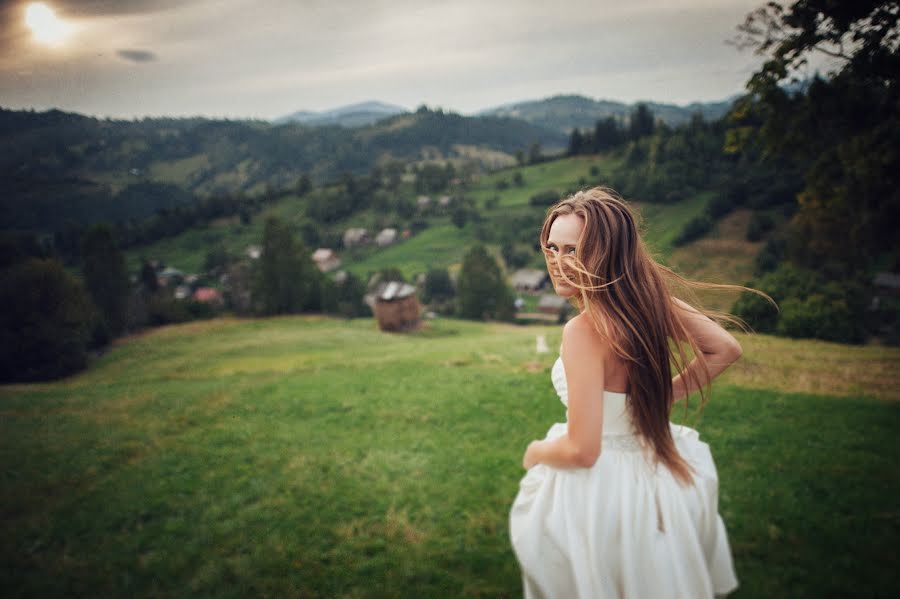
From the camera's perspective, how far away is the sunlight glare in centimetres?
841

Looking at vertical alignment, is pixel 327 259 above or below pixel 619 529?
below

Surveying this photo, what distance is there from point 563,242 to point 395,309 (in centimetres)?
3893

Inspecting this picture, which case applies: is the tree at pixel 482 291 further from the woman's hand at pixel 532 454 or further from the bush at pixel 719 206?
the woman's hand at pixel 532 454

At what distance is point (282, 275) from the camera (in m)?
46.9

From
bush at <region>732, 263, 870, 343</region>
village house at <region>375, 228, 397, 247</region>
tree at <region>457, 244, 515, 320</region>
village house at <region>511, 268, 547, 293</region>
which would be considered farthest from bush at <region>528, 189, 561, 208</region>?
bush at <region>732, 263, 870, 343</region>

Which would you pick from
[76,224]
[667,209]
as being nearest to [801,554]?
[76,224]

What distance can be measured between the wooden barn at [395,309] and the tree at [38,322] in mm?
22014

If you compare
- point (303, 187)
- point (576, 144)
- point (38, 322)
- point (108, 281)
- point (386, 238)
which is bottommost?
point (108, 281)

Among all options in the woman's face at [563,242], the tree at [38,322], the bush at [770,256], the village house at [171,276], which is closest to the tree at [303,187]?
the village house at [171,276]

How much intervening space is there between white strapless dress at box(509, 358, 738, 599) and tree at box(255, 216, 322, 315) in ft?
158

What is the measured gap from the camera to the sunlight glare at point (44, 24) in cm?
841

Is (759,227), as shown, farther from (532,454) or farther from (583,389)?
(583,389)

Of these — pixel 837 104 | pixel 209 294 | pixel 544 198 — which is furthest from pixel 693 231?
pixel 209 294

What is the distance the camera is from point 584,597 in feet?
7.98
